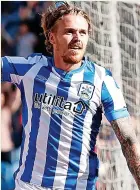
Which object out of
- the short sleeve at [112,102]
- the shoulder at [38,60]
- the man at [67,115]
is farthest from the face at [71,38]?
the short sleeve at [112,102]

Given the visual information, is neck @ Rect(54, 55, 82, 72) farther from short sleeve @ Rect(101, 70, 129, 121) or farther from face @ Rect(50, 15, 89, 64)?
short sleeve @ Rect(101, 70, 129, 121)

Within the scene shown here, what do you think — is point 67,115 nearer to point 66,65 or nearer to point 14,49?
point 66,65

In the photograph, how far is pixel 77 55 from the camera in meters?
2.97

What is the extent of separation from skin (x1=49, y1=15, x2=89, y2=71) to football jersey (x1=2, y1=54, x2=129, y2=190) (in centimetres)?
6

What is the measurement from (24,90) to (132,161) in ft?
2.23

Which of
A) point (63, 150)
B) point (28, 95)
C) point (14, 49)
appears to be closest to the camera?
point (63, 150)

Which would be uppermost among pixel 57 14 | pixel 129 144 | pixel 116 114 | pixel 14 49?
pixel 57 14

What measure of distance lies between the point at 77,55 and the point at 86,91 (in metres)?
0.18

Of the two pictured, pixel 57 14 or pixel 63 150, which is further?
pixel 57 14

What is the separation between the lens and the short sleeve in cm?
290

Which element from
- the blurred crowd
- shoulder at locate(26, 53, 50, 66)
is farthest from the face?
the blurred crowd

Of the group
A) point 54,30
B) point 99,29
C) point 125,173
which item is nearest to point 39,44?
point 99,29

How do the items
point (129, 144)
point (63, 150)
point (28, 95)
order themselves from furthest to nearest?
point (28, 95) < point (63, 150) < point (129, 144)

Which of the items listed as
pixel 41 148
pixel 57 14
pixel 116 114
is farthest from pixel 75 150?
pixel 57 14
